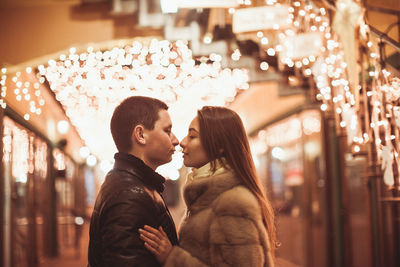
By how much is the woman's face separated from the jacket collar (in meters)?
0.28

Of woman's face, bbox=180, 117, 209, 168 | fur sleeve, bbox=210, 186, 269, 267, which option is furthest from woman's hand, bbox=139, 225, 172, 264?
woman's face, bbox=180, 117, 209, 168

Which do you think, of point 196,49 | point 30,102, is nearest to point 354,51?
point 196,49

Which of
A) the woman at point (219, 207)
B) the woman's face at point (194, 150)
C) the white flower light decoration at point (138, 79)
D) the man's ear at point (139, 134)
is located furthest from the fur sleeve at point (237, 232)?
the white flower light decoration at point (138, 79)

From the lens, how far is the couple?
2.31 m

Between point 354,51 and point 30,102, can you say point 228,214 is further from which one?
point 30,102

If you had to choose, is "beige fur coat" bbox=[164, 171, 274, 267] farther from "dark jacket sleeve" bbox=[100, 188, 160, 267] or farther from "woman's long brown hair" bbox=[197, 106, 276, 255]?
"dark jacket sleeve" bbox=[100, 188, 160, 267]

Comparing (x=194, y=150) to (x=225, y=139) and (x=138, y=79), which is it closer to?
(x=225, y=139)

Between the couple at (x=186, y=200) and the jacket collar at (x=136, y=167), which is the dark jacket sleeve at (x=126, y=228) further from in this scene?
the jacket collar at (x=136, y=167)

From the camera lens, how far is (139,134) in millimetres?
2572

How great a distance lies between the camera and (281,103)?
434 inches

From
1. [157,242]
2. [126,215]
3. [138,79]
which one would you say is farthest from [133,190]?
[138,79]

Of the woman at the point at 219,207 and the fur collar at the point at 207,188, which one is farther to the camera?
the fur collar at the point at 207,188

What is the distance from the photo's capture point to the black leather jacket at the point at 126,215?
224 cm

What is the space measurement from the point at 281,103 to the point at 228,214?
8.80 metres
